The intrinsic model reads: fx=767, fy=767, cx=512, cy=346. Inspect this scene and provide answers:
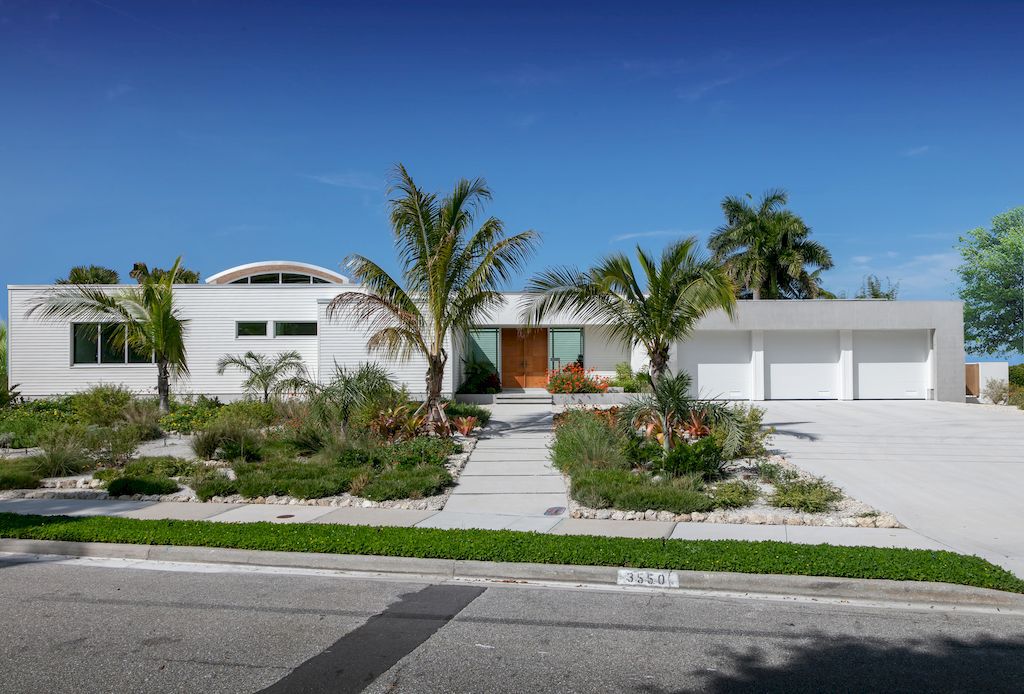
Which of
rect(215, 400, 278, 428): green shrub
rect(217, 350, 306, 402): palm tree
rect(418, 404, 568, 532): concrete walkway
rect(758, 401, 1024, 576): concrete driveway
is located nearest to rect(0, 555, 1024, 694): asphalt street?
rect(418, 404, 568, 532): concrete walkway

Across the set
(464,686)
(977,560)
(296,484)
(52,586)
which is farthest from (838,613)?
(296,484)

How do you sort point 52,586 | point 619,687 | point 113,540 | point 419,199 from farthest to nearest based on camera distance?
point 419,199
point 113,540
point 52,586
point 619,687

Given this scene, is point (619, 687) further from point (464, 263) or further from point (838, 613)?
point (464, 263)

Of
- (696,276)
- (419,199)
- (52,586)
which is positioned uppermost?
(419,199)

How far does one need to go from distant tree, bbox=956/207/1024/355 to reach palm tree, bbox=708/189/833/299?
12.1 meters

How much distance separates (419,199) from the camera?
16.6 m

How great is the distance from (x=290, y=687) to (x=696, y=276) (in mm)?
10811

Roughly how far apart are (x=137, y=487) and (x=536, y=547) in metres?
6.57

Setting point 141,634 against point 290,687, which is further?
point 141,634

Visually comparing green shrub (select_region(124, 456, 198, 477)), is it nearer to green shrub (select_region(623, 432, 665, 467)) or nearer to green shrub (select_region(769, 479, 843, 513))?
green shrub (select_region(623, 432, 665, 467))

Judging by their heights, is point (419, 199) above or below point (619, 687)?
above

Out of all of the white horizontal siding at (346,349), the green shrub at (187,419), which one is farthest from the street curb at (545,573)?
the white horizontal siding at (346,349)

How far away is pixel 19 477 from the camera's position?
11.6 metres

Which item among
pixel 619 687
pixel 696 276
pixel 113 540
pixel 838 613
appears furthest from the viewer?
pixel 696 276
